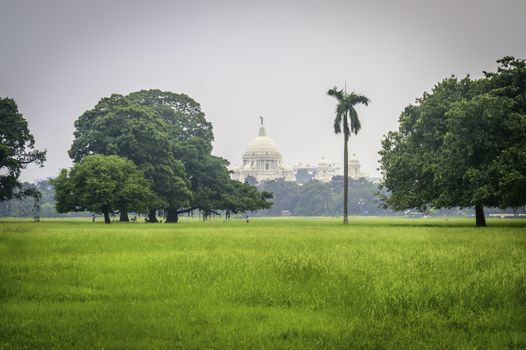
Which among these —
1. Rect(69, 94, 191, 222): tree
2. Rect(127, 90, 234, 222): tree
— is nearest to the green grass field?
Rect(69, 94, 191, 222): tree

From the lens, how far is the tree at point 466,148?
37562 millimetres

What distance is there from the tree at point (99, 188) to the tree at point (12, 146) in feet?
15.3

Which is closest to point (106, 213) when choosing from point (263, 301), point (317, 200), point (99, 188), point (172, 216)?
point (99, 188)

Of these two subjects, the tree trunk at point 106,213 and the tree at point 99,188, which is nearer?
the tree at point 99,188

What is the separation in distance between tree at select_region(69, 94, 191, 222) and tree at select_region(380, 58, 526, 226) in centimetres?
1900

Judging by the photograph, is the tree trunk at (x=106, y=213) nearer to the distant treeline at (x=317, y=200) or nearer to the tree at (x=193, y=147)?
the tree at (x=193, y=147)

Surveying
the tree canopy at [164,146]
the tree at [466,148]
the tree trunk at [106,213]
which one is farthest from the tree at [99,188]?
the tree at [466,148]

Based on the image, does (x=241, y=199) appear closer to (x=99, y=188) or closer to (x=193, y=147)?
(x=193, y=147)

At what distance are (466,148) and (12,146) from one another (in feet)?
125

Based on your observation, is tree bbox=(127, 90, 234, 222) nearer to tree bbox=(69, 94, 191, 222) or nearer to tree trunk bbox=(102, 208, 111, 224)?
tree bbox=(69, 94, 191, 222)

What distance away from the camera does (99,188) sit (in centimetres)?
4928

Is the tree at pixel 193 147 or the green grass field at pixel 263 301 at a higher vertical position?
the tree at pixel 193 147

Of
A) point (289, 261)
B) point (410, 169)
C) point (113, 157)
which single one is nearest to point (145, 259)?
point (289, 261)

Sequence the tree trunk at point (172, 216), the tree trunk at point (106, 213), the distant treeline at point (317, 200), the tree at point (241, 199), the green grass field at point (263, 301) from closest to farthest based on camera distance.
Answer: the green grass field at point (263, 301) < the tree trunk at point (106, 213) < the tree trunk at point (172, 216) < the tree at point (241, 199) < the distant treeline at point (317, 200)
